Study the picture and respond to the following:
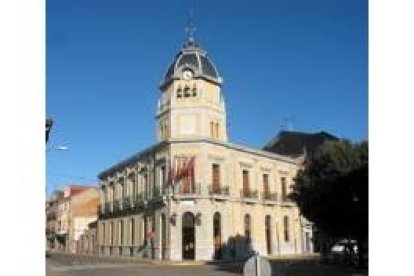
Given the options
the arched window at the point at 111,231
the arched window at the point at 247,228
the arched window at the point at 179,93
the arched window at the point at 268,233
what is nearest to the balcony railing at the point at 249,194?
the arched window at the point at 247,228

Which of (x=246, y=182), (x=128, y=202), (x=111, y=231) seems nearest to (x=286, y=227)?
(x=246, y=182)

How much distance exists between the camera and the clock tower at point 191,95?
39500 millimetres

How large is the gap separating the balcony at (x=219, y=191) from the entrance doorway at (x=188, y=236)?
5.93ft

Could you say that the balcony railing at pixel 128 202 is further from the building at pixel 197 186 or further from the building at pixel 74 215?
the building at pixel 74 215

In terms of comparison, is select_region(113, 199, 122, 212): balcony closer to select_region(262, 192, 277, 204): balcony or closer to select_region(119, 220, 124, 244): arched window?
select_region(119, 220, 124, 244): arched window

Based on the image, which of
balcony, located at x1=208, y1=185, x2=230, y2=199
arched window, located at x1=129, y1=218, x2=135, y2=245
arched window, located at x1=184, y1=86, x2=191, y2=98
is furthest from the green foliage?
arched window, located at x1=129, y1=218, x2=135, y2=245

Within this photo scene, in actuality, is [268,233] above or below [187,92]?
below

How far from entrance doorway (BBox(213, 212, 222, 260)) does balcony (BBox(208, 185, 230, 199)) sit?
101cm

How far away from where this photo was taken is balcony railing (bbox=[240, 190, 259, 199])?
40.8 metres

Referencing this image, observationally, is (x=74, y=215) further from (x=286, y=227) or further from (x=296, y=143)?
(x=286, y=227)

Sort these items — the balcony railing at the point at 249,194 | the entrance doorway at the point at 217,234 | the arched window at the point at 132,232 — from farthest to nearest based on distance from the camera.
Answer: the arched window at the point at 132,232 → the balcony railing at the point at 249,194 → the entrance doorway at the point at 217,234

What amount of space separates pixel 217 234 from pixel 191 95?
8.05 meters

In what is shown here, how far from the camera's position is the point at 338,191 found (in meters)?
22.6
